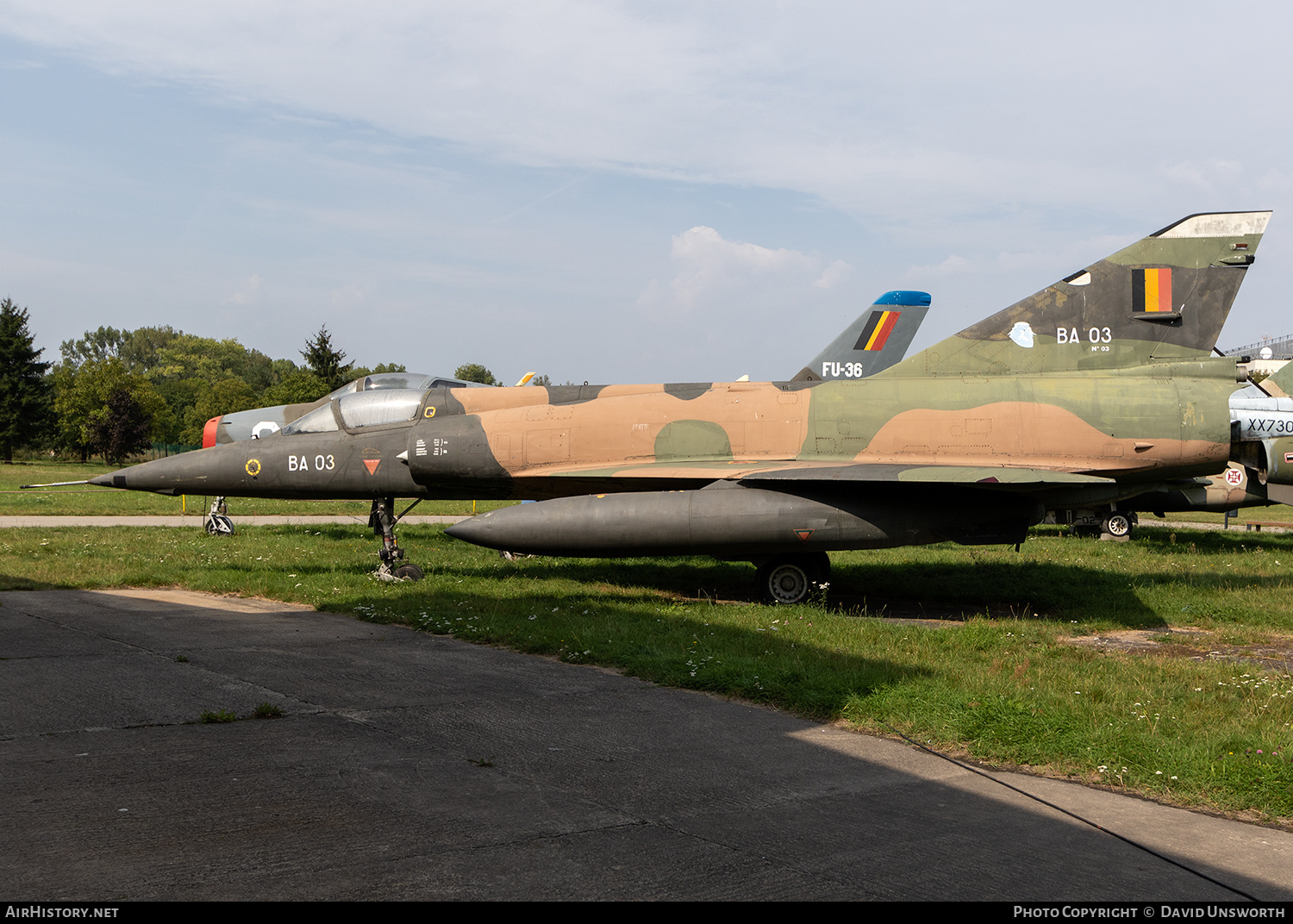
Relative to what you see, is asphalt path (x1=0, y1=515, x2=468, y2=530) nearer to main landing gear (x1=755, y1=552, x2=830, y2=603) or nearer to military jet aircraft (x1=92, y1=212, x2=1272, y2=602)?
military jet aircraft (x1=92, y1=212, x2=1272, y2=602)

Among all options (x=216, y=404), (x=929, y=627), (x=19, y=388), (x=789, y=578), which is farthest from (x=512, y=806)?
(x=216, y=404)

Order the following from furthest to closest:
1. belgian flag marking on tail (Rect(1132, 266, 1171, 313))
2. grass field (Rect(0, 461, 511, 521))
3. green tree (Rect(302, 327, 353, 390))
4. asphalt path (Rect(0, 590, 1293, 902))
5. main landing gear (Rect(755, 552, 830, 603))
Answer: green tree (Rect(302, 327, 353, 390)) < grass field (Rect(0, 461, 511, 521)) < belgian flag marking on tail (Rect(1132, 266, 1171, 313)) < main landing gear (Rect(755, 552, 830, 603)) < asphalt path (Rect(0, 590, 1293, 902))

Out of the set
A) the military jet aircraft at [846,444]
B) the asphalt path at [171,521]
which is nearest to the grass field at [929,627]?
the military jet aircraft at [846,444]

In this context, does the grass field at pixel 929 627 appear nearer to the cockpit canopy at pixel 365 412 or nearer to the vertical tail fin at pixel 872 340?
the cockpit canopy at pixel 365 412

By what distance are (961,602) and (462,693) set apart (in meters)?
7.66

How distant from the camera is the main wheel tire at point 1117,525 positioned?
20344 millimetres

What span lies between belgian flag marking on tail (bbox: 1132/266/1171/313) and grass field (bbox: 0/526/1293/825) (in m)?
3.73

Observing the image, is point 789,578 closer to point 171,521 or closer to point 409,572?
point 409,572

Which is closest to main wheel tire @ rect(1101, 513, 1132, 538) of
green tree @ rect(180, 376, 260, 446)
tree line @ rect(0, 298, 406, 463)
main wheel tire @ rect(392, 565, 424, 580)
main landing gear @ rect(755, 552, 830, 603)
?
main landing gear @ rect(755, 552, 830, 603)

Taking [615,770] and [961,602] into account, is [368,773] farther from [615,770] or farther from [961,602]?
[961,602]

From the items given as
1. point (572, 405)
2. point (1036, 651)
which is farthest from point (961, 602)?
point (572, 405)

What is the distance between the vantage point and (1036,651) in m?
8.71

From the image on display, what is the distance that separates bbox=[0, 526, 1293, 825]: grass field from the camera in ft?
19.5
